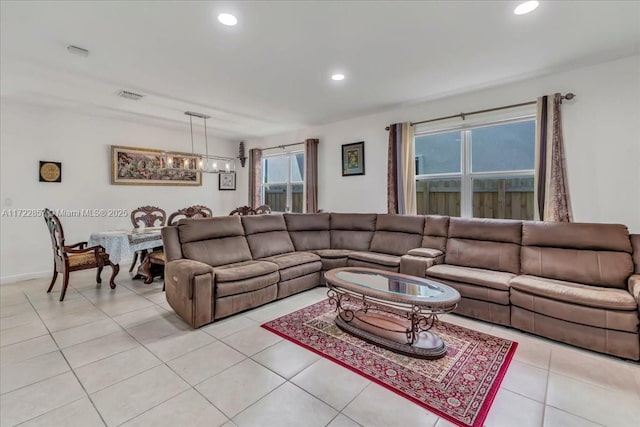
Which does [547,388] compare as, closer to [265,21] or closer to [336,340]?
[336,340]

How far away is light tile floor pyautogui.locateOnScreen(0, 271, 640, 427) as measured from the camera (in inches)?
65.0

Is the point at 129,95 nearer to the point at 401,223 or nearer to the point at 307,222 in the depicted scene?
the point at 307,222

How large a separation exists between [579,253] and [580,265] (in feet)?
0.41

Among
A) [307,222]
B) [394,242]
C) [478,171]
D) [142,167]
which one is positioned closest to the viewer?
[478,171]

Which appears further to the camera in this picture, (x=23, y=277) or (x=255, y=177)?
(x=255, y=177)

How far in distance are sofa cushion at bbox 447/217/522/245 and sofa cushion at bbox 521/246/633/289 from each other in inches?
9.0

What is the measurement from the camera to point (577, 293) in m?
2.40

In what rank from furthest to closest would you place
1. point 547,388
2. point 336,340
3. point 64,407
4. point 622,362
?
point 336,340, point 622,362, point 547,388, point 64,407

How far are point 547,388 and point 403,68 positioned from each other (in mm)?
3005

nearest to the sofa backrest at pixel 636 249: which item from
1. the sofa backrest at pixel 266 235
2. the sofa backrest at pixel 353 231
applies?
the sofa backrest at pixel 353 231

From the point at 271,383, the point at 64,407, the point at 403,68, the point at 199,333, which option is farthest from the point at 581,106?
the point at 64,407

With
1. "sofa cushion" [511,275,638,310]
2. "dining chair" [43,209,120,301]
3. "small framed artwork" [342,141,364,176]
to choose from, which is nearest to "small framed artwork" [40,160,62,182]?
"dining chair" [43,209,120,301]

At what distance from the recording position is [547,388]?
6.20 feet

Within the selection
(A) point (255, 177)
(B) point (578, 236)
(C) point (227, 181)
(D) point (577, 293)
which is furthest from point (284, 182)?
(D) point (577, 293)
